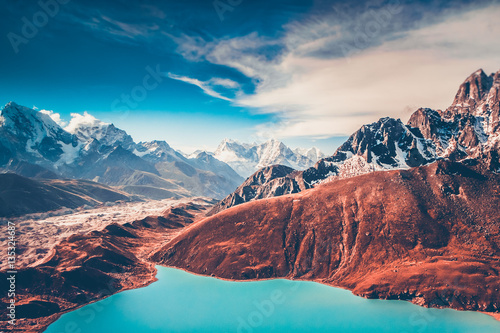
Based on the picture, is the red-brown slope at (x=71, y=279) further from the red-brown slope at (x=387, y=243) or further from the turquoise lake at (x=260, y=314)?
the red-brown slope at (x=387, y=243)

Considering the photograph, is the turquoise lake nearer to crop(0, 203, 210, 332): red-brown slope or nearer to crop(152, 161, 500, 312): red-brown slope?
crop(0, 203, 210, 332): red-brown slope

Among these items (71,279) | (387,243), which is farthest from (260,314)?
(71,279)

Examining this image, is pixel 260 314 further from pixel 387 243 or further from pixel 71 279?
pixel 71 279

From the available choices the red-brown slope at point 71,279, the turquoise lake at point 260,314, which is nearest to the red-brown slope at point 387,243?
the turquoise lake at point 260,314

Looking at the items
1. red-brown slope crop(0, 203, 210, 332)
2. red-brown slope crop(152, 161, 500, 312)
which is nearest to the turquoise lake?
red-brown slope crop(0, 203, 210, 332)

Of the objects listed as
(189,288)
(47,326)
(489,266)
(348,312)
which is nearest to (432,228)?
(489,266)

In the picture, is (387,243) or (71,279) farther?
(387,243)
